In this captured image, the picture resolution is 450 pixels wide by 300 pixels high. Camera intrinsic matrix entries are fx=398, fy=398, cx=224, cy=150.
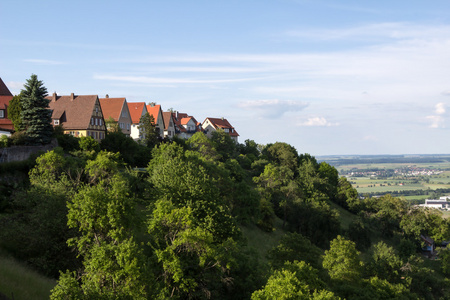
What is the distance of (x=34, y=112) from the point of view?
48.6 m

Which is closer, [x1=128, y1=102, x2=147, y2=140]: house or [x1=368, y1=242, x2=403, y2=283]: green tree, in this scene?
[x1=368, y1=242, x2=403, y2=283]: green tree

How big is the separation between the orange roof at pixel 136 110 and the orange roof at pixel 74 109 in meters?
19.0

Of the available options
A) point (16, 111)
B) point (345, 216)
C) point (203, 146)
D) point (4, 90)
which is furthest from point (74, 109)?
point (345, 216)

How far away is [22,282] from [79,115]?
1717 inches

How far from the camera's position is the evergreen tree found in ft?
159

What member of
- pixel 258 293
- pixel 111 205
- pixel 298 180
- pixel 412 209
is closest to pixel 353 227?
pixel 298 180

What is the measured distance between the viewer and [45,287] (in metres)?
24.0

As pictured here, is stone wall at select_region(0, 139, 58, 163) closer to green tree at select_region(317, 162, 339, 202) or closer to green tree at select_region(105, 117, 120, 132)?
green tree at select_region(105, 117, 120, 132)

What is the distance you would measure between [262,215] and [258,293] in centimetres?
3758

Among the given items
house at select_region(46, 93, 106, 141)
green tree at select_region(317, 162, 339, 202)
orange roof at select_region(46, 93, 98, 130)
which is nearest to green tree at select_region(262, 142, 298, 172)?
green tree at select_region(317, 162, 339, 202)

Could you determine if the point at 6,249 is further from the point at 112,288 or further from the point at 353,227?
the point at 353,227

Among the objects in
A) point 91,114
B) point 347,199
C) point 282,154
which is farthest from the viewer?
point 282,154

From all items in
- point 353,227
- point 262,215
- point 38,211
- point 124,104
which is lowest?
point 353,227

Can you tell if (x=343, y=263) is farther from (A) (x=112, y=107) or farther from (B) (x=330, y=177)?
(B) (x=330, y=177)
